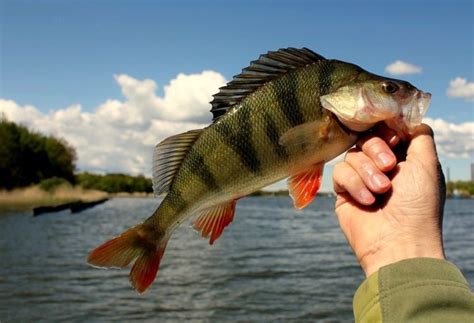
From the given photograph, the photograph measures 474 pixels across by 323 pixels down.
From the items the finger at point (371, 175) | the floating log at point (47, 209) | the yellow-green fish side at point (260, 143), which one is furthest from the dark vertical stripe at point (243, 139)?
the floating log at point (47, 209)

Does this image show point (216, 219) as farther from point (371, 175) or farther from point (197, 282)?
point (197, 282)

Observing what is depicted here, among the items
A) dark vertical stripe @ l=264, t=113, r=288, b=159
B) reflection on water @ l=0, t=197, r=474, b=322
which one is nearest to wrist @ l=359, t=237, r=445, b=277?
dark vertical stripe @ l=264, t=113, r=288, b=159

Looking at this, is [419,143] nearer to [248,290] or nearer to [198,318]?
[198,318]

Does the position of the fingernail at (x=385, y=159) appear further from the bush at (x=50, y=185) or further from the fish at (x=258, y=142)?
the bush at (x=50, y=185)

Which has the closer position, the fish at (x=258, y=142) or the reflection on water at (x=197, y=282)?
the fish at (x=258, y=142)

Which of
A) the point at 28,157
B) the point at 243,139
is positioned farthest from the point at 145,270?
the point at 28,157

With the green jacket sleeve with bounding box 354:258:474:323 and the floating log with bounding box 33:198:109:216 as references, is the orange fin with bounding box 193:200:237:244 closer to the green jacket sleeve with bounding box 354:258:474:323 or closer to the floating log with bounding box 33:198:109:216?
the green jacket sleeve with bounding box 354:258:474:323

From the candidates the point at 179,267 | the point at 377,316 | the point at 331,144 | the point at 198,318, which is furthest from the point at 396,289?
the point at 179,267
